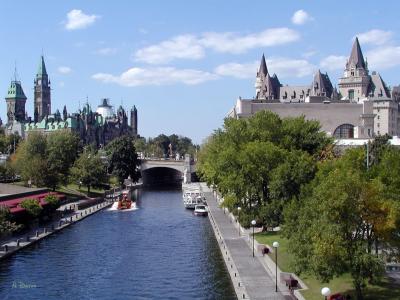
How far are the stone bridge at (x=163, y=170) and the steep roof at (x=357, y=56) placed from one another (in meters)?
50.6

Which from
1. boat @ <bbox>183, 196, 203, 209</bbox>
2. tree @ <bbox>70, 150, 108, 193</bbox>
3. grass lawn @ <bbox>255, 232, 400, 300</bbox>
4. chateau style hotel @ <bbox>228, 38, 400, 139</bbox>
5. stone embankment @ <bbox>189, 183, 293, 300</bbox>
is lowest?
stone embankment @ <bbox>189, 183, 293, 300</bbox>

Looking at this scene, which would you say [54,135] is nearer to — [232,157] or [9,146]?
[9,146]

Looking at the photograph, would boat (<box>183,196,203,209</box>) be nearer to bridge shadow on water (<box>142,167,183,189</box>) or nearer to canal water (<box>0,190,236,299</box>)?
canal water (<box>0,190,236,299</box>)

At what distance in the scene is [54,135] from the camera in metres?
115

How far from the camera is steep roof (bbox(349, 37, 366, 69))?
15775 centimetres

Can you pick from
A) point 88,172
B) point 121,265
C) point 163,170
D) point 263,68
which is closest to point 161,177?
point 163,170

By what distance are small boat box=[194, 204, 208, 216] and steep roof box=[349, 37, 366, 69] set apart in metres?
88.6

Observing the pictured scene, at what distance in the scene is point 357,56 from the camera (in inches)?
6245

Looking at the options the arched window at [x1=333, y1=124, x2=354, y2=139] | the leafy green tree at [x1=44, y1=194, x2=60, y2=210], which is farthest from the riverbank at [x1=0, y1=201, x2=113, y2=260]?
the arched window at [x1=333, y1=124, x2=354, y2=139]

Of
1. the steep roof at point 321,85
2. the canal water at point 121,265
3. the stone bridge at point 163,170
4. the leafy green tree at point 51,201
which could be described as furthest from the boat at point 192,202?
the steep roof at point 321,85

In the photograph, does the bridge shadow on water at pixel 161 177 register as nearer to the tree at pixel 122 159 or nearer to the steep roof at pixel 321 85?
the tree at pixel 122 159

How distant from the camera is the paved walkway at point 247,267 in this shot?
34.9m

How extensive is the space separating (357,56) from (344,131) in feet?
161

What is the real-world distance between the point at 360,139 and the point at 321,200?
75925 mm
